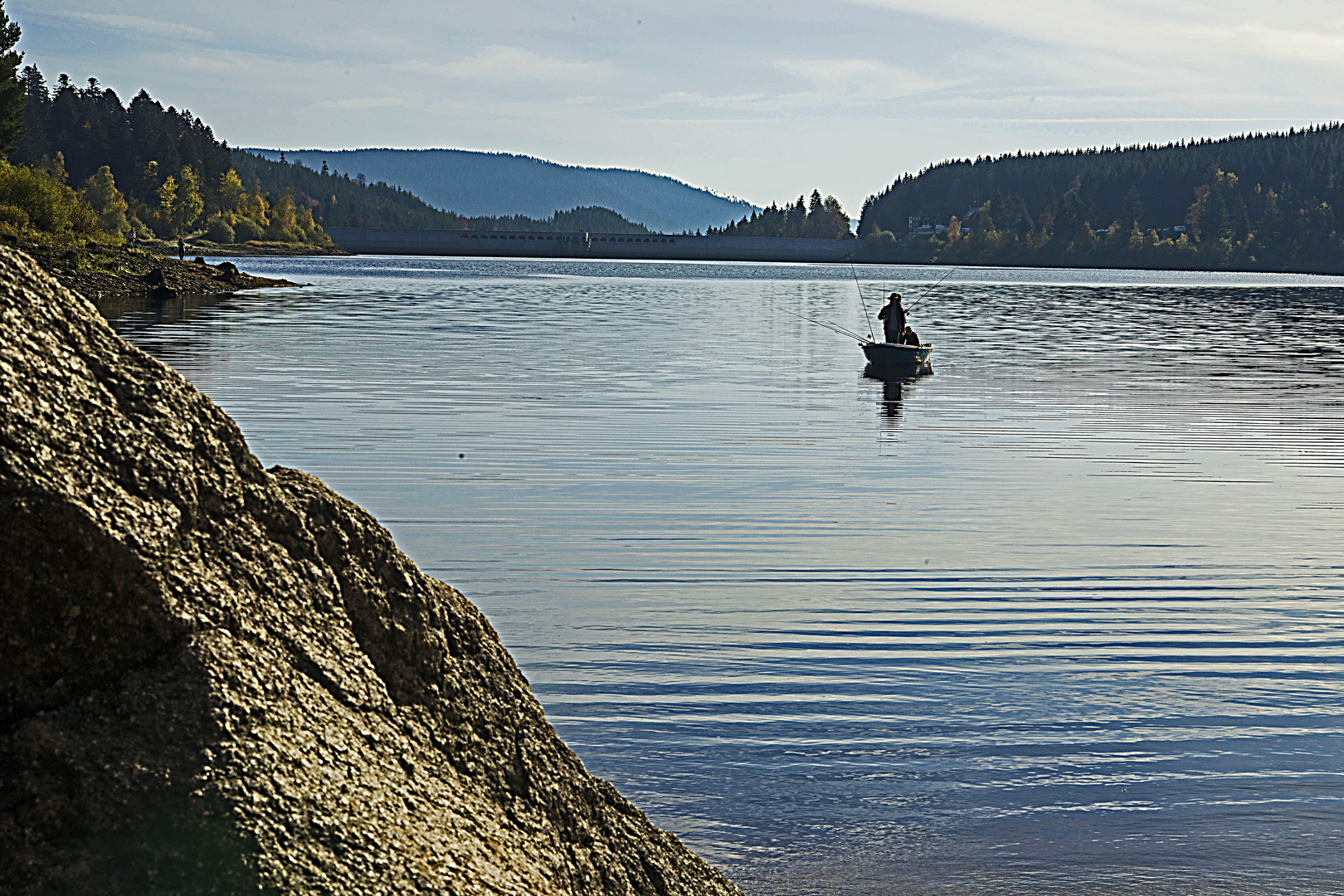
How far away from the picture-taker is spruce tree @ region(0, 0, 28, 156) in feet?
209

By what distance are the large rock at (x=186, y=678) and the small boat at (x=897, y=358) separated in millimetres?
22669

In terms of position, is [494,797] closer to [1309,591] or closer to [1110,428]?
[1309,591]

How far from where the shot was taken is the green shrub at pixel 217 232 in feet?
554

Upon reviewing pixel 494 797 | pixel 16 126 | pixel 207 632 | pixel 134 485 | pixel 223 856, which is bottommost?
pixel 494 797

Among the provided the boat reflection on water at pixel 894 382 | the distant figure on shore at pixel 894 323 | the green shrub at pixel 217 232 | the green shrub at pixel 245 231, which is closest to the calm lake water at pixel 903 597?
the boat reflection on water at pixel 894 382

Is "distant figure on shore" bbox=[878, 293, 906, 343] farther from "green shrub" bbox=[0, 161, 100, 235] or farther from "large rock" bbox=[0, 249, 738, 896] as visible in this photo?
"green shrub" bbox=[0, 161, 100, 235]

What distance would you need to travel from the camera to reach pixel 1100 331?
41.4 meters

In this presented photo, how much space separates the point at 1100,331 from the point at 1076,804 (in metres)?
38.7

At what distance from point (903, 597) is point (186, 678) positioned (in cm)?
674

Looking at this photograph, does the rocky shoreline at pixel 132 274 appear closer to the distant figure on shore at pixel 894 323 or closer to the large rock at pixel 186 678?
the distant figure on shore at pixel 894 323

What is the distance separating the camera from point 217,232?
6644 inches

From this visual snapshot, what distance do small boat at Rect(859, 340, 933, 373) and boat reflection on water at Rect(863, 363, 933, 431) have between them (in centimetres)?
2

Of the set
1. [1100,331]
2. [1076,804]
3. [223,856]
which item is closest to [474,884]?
[223,856]

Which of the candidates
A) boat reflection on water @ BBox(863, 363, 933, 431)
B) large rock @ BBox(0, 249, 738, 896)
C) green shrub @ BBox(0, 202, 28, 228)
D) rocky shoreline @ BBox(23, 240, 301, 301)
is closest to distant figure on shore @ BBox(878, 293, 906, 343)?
boat reflection on water @ BBox(863, 363, 933, 431)
